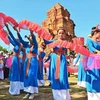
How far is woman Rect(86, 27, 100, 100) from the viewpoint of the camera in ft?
18.1

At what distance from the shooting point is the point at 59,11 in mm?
44625

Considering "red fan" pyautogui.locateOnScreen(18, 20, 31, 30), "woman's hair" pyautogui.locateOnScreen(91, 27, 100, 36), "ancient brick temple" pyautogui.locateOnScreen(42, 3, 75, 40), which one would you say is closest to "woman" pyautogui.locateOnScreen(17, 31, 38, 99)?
"red fan" pyautogui.locateOnScreen(18, 20, 31, 30)

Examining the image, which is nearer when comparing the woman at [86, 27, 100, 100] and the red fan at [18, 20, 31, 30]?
the woman at [86, 27, 100, 100]

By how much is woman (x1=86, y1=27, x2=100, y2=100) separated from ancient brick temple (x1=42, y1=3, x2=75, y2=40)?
3625cm

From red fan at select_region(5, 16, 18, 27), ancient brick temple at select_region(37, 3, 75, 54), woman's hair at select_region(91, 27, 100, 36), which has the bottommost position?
woman's hair at select_region(91, 27, 100, 36)

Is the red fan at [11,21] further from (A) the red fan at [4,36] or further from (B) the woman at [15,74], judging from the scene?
(B) the woman at [15,74]

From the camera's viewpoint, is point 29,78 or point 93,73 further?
point 29,78

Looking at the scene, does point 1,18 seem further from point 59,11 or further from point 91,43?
point 59,11

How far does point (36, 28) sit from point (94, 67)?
5.62ft

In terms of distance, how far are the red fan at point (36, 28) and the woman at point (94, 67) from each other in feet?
3.45

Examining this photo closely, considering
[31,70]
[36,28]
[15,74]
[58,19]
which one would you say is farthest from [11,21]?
[58,19]

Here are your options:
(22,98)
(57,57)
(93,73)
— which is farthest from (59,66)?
(22,98)

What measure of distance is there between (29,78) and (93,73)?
2303mm

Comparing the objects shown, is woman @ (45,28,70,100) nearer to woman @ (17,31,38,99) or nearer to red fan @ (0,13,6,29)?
woman @ (17,31,38,99)
